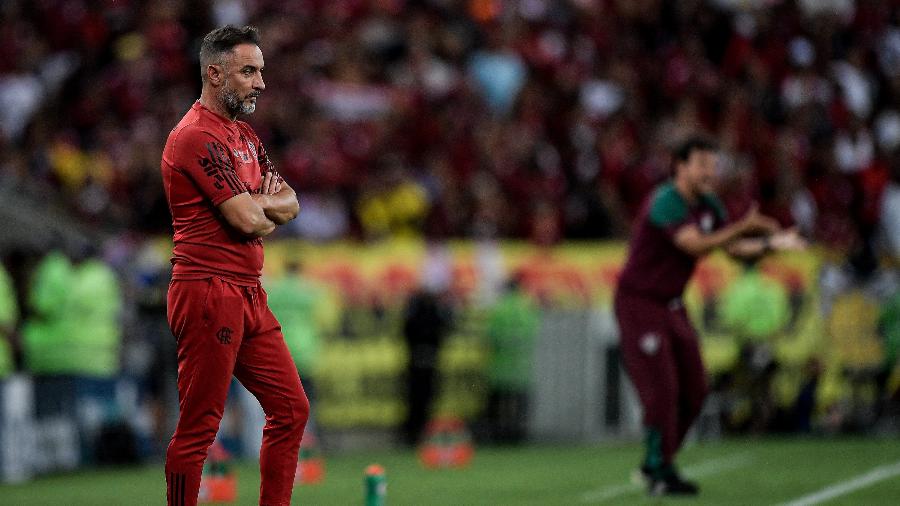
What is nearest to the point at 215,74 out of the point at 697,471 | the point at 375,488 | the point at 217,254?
the point at 217,254

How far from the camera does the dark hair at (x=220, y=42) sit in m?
7.46

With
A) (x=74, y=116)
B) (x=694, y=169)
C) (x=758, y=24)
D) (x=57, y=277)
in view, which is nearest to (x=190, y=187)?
(x=694, y=169)

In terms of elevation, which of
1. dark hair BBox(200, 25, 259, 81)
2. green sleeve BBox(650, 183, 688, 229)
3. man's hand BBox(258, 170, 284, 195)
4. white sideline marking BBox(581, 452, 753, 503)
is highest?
dark hair BBox(200, 25, 259, 81)

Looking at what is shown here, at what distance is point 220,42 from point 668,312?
4.71m

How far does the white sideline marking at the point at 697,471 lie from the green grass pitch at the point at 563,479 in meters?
0.01

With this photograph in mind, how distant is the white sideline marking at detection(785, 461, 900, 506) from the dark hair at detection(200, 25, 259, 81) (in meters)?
5.17

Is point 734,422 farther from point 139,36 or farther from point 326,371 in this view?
point 139,36

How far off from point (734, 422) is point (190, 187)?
12574mm

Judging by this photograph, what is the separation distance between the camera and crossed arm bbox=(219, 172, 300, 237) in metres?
7.31

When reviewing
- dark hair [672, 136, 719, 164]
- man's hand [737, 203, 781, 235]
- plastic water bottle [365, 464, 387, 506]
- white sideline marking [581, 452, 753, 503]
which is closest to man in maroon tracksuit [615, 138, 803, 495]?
dark hair [672, 136, 719, 164]

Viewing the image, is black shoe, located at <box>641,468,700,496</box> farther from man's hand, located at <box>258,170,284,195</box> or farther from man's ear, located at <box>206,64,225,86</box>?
man's ear, located at <box>206,64,225,86</box>

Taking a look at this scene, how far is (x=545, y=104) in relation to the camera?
2248 centimetres

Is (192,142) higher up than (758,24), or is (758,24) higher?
(758,24)

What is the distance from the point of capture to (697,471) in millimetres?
13742
